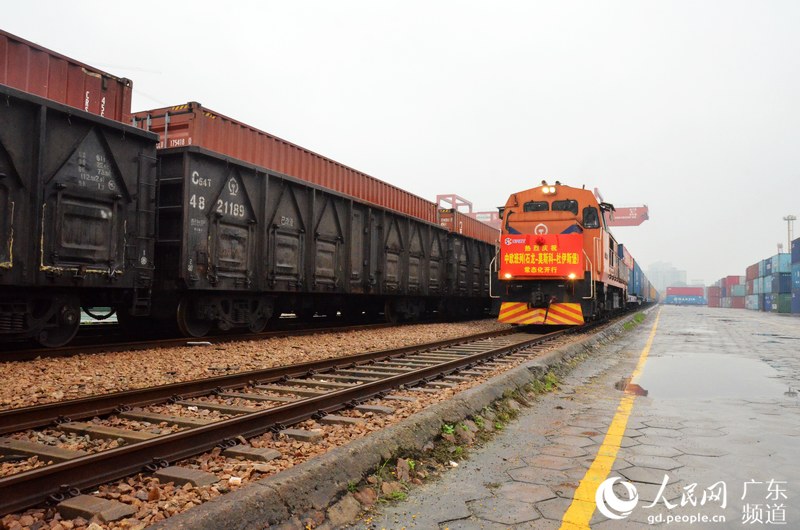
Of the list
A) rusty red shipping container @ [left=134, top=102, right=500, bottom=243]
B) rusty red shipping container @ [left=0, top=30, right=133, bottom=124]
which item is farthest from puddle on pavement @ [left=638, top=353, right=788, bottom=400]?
rusty red shipping container @ [left=0, top=30, right=133, bottom=124]

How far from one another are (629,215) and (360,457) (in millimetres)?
63795

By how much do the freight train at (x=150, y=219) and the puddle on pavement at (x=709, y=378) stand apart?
687 cm

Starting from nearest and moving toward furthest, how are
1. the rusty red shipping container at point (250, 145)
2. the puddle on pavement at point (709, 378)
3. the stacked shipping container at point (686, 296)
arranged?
1. the puddle on pavement at point (709, 378)
2. the rusty red shipping container at point (250, 145)
3. the stacked shipping container at point (686, 296)

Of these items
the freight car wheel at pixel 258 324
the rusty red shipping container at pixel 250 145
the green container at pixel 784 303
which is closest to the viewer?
the rusty red shipping container at pixel 250 145

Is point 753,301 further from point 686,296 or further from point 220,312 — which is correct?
point 220,312

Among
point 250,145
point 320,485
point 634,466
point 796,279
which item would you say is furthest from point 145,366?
point 796,279

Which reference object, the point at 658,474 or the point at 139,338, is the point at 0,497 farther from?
the point at 139,338

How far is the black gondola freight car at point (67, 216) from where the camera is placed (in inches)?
265

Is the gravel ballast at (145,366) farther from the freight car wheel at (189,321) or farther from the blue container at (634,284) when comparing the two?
the blue container at (634,284)

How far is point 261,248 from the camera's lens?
1056 centimetres

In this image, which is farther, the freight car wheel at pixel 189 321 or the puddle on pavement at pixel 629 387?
the freight car wheel at pixel 189 321

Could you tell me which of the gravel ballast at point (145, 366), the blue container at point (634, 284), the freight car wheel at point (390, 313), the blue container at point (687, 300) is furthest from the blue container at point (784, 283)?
the blue container at point (687, 300)

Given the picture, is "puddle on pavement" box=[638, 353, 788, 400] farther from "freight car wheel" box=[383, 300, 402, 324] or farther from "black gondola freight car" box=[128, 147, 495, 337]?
"freight car wheel" box=[383, 300, 402, 324]

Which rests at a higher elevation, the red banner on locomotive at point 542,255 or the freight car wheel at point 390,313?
the red banner on locomotive at point 542,255
